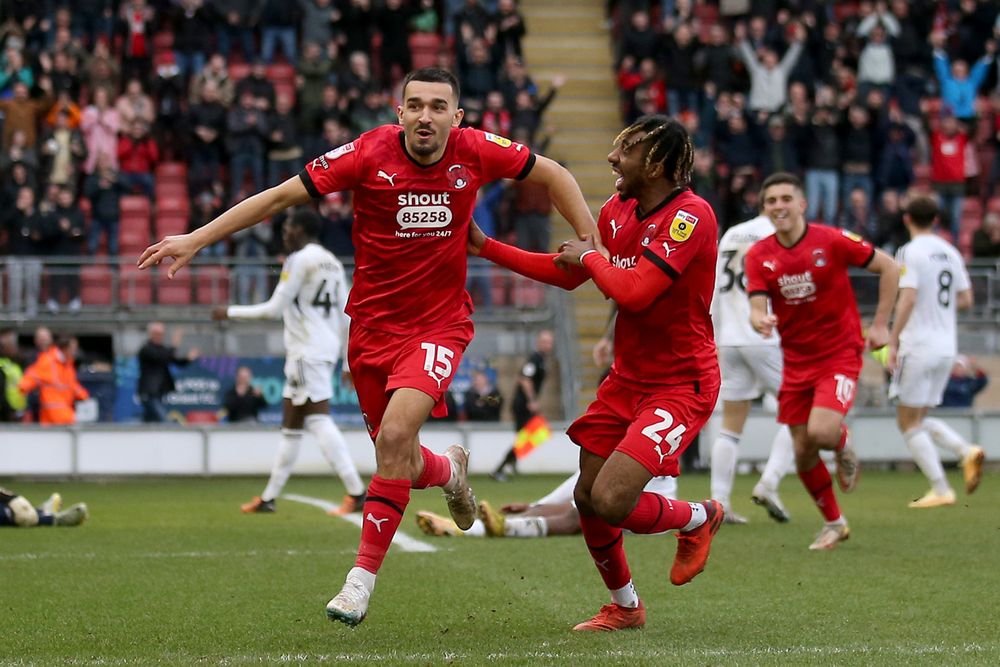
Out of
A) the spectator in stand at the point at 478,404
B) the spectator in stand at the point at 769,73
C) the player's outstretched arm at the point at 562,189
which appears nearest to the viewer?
the player's outstretched arm at the point at 562,189

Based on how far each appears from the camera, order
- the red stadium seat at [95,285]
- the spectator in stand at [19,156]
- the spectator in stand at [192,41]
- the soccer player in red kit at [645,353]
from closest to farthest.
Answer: the soccer player in red kit at [645,353]
the red stadium seat at [95,285]
the spectator in stand at [19,156]
the spectator in stand at [192,41]

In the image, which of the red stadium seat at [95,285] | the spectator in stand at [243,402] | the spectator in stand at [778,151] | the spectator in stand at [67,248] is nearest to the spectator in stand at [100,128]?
the spectator in stand at [67,248]

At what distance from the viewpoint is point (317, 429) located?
1334 centimetres

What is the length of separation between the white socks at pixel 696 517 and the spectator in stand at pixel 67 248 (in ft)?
48.7

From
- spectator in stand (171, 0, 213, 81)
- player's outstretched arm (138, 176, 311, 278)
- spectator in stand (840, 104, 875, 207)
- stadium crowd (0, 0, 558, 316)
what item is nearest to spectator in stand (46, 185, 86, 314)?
stadium crowd (0, 0, 558, 316)

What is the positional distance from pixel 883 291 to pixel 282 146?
546 inches

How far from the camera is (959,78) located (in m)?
26.2

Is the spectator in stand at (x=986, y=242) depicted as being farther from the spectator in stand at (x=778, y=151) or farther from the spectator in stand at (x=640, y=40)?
the spectator in stand at (x=640, y=40)

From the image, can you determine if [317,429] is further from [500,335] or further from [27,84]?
[27,84]

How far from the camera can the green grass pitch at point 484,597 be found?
629 cm

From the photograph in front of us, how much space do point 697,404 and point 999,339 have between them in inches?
649

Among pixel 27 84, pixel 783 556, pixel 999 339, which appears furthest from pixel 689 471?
pixel 27 84

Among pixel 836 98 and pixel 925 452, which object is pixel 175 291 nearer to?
pixel 836 98

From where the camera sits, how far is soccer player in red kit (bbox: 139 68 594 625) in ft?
23.0
